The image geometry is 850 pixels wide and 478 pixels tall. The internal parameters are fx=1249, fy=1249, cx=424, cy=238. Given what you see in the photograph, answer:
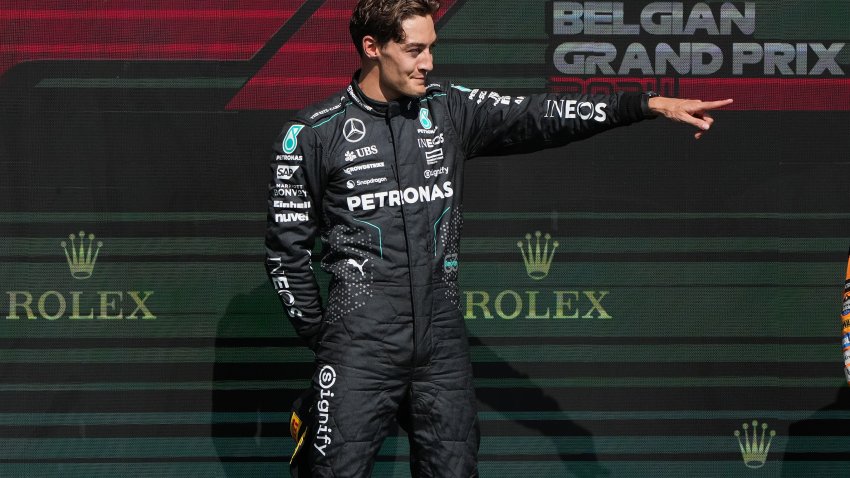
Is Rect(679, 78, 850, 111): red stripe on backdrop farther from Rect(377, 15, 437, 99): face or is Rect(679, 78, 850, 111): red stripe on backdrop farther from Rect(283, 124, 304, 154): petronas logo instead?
Rect(283, 124, 304, 154): petronas logo

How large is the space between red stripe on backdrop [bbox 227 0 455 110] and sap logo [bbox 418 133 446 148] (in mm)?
1078

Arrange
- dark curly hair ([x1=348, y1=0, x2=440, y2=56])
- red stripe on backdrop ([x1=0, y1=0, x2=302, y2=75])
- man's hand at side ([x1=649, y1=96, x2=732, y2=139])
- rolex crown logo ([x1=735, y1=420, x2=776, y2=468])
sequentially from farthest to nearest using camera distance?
rolex crown logo ([x1=735, y1=420, x2=776, y2=468]) → red stripe on backdrop ([x1=0, y1=0, x2=302, y2=75]) → dark curly hair ([x1=348, y1=0, x2=440, y2=56]) → man's hand at side ([x1=649, y1=96, x2=732, y2=139])

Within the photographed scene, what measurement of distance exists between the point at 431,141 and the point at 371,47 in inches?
12.5

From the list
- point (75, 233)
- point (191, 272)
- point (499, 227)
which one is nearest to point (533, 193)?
point (499, 227)

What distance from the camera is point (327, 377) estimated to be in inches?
139

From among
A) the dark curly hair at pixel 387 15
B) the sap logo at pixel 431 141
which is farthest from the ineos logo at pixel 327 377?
the dark curly hair at pixel 387 15

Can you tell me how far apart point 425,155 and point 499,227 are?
1.12 m

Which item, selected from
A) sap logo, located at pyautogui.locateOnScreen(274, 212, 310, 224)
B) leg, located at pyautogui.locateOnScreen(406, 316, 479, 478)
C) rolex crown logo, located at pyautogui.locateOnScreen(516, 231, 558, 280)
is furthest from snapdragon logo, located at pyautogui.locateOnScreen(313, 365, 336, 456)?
rolex crown logo, located at pyautogui.locateOnScreen(516, 231, 558, 280)

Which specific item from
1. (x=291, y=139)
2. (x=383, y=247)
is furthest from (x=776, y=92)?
(x=291, y=139)

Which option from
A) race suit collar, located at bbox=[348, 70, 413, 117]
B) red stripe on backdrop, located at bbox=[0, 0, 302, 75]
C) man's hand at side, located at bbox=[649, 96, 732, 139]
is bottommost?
man's hand at side, located at bbox=[649, 96, 732, 139]

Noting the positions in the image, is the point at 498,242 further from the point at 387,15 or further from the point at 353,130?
the point at 387,15

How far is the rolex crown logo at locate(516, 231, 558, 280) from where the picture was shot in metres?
4.63

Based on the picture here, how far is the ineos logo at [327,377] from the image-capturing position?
3.51m

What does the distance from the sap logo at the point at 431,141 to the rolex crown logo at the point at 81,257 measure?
160 centimetres
